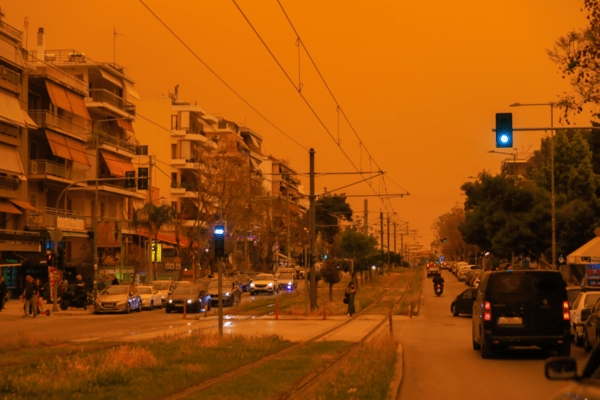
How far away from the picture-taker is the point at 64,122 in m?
52.2

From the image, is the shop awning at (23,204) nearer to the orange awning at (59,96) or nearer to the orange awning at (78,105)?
the orange awning at (59,96)

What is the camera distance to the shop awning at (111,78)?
58.9m

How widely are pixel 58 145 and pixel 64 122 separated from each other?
3.07m

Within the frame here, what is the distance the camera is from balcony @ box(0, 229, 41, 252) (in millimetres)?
43719

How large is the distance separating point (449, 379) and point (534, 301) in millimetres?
3581

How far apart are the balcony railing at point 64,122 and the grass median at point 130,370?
3357 cm

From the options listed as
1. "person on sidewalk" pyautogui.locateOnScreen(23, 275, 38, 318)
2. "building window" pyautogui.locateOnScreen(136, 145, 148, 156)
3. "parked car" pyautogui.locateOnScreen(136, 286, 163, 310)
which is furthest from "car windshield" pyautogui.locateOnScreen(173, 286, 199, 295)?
"building window" pyautogui.locateOnScreen(136, 145, 148, 156)

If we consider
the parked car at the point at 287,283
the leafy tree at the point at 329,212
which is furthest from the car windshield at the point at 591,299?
the leafy tree at the point at 329,212

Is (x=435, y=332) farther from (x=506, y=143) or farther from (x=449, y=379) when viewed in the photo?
(x=449, y=379)

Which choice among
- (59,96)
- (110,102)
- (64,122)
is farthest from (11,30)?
(110,102)

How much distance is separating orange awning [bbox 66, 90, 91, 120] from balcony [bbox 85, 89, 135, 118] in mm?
3586

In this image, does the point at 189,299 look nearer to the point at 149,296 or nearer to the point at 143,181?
the point at 149,296

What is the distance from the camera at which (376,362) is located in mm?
14562

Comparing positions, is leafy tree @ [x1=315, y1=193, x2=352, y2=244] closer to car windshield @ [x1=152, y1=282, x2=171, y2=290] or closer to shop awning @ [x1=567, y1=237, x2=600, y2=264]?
car windshield @ [x1=152, y1=282, x2=171, y2=290]
